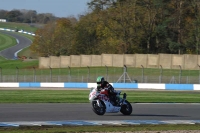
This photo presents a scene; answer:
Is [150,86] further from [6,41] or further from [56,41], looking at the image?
[6,41]

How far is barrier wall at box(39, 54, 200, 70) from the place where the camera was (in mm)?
61641

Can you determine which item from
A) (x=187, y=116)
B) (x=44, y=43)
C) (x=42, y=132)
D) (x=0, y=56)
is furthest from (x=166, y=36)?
(x=42, y=132)

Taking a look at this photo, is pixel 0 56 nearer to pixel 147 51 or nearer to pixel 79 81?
pixel 147 51

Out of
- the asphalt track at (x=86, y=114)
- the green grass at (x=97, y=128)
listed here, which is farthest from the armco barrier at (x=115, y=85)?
the green grass at (x=97, y=128)

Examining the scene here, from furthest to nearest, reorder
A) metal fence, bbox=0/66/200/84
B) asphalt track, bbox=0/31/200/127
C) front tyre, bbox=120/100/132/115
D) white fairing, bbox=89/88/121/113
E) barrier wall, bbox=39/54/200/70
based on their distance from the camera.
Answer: barrier wall, bbox=39/54/200/70 < metal fence, bbox=0/66/200/84 < front tyre, bbox=120/100/132/115 < white fairing, bbox=89/88/121/113 < asphalt track, bbox=0/31/200/127

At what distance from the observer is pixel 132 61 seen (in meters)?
67.4

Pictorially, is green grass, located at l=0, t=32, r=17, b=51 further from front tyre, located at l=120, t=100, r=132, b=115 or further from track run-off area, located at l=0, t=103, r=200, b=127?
front tyre, located at l=120, t=100, r=132, b=115

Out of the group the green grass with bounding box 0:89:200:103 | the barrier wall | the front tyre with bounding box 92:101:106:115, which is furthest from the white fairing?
the barrier wall

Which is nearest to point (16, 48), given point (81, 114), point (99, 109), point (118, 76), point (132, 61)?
point (132, 61)

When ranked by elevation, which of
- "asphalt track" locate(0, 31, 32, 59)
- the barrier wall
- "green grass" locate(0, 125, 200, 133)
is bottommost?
"green grass" locate(0, 125, 200, 133)

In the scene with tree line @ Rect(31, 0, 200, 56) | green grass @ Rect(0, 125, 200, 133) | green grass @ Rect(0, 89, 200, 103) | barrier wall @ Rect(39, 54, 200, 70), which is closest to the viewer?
green grass @ Rect(0, 125, 200, 133)

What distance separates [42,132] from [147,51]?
68.2 m

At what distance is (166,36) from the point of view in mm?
83250

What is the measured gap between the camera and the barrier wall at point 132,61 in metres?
61.6
